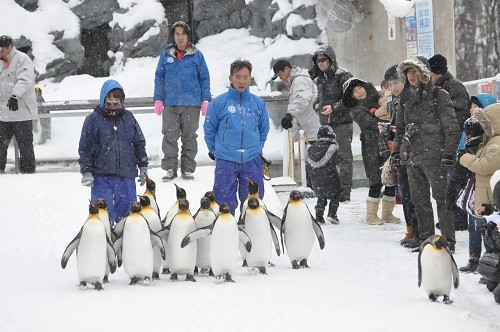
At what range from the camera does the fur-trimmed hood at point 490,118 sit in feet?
26.4

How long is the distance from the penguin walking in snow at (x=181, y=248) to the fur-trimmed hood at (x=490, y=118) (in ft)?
7.94

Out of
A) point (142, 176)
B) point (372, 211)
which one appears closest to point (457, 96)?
point (372, 211)

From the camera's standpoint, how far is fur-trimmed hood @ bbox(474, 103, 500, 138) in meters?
8.05

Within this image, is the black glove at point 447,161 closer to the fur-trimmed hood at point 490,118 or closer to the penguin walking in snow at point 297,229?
the fur-trimmed hood at point 490,118

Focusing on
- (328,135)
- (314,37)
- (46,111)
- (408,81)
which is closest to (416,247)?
(408,81)

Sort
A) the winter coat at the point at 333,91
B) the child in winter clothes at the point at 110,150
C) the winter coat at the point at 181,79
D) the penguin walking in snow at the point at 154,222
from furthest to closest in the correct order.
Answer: the winter coat at the point at 333,91, the winter coat at the point at 181,79, the child in winter clothes at the point at 110,150, the penguin walking in snow at the point at 154,222

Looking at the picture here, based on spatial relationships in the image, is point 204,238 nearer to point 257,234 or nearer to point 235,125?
point 257,234

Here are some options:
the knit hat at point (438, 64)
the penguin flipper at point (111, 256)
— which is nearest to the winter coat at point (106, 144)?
the penguin flipper at point (111, 256)

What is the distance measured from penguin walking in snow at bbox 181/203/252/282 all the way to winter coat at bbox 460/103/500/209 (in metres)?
1.99

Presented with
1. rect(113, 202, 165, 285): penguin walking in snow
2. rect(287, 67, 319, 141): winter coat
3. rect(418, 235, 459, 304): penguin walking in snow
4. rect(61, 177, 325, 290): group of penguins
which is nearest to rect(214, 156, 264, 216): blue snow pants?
rect(61, 177, 325, 290): group of penguins

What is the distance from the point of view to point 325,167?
11484 mm

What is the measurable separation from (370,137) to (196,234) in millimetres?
4281

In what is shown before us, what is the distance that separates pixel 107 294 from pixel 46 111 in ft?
25.5

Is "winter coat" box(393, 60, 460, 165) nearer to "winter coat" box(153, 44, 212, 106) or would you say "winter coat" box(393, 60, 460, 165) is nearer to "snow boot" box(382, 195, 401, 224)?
"snow boot" box(382, 195, 401, 224)
